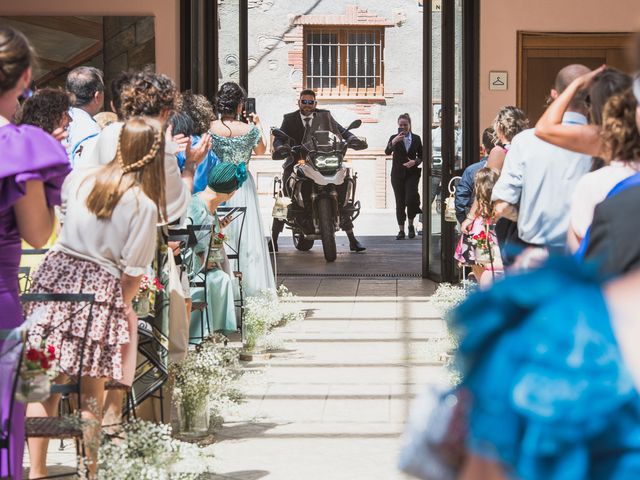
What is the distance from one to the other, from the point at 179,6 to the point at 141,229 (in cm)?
734

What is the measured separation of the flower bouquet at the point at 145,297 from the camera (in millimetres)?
4965

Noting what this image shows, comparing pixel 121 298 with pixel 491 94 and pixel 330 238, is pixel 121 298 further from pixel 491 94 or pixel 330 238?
pixel 330 238

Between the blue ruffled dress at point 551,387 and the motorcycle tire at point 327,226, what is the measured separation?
42.4 ft

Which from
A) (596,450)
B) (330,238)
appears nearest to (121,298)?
(596,450)

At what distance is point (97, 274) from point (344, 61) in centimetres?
2582

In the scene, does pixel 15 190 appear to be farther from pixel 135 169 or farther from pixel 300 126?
pixel 300 126

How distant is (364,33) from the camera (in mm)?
29625

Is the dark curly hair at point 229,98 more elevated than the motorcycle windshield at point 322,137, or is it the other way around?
the dark curly hair at point 229,98

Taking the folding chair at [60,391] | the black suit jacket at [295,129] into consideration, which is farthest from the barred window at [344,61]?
the folding chair at [60,391]

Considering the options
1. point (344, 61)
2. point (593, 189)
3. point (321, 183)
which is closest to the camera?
point (593, 189)

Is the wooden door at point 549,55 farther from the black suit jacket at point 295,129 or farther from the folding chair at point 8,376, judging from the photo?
the folding chair at point 8,376

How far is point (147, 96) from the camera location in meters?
5.41

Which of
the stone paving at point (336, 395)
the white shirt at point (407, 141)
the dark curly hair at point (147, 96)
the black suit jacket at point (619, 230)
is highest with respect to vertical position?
the dark curly hair at point (147, 96)

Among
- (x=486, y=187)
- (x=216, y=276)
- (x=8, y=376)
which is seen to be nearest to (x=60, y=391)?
(x=8, y=376)
